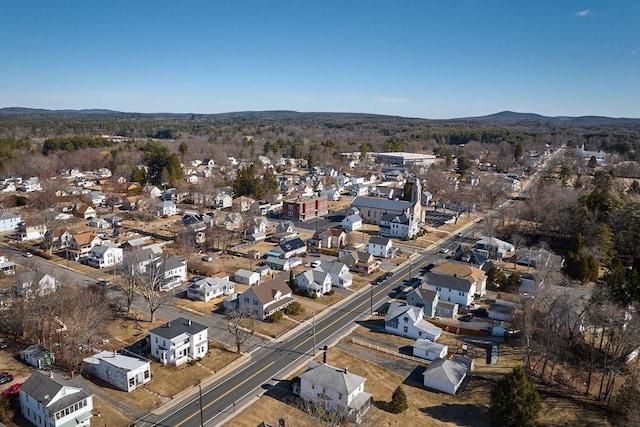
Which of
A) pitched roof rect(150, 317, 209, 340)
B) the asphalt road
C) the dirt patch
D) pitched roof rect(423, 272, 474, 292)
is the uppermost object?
pitched roof rect(423, 272, 474, 292)

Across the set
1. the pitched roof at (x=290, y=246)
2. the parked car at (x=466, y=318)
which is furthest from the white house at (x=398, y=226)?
the parked car at (x=466, y=318)

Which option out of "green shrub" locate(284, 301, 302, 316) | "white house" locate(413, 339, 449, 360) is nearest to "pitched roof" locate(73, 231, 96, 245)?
"green shrub" locate(284, 301, 302, 316)

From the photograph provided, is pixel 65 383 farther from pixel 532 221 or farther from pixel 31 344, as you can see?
pixel 532 221

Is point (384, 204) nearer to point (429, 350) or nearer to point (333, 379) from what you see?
point (429, 350)

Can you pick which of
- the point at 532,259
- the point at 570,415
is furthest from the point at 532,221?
the point at 570,415

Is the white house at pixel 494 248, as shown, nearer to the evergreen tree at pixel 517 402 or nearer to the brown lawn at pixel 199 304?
the evergreen tree at pixel 517 402

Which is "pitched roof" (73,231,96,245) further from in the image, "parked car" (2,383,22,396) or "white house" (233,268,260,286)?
"parked car" (2,383,22,396)

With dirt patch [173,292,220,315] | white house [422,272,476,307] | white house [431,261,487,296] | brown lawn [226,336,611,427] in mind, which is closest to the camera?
brown lawn [226,336,611,427]
